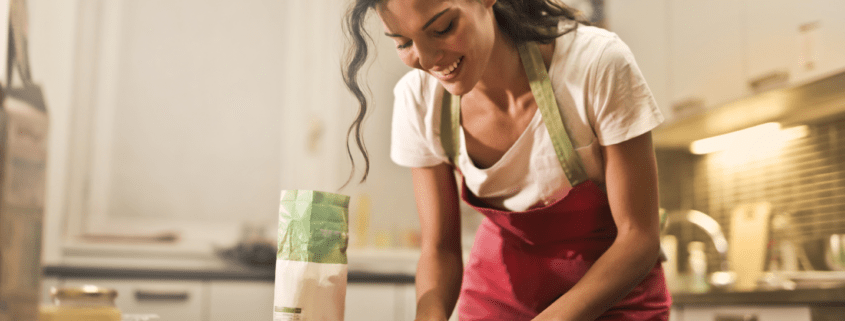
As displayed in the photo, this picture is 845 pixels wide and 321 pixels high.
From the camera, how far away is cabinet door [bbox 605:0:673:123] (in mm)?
2574

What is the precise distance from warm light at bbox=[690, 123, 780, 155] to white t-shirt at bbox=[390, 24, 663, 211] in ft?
5.98

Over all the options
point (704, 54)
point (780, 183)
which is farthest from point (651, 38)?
point (780, 183)

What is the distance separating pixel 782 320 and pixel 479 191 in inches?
47.3

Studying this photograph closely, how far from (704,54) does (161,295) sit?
218cm

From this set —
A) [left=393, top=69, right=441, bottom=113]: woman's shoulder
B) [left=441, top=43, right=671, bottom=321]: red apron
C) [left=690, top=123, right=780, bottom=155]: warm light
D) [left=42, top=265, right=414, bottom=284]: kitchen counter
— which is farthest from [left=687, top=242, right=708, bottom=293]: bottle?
[left=393, top=69, right=441, bottom=113]: woman's shoulder

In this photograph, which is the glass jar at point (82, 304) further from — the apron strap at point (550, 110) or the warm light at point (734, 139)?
the warm light at point (734, 139)

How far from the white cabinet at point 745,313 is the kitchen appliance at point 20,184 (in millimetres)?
1810

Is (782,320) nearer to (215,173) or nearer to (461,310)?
(461,310)

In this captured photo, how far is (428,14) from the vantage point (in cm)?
75

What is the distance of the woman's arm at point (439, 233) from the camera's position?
98cm

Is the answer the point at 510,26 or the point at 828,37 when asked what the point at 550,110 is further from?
the point at 828,37

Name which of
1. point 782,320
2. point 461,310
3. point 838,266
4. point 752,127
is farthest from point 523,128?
point 752,127

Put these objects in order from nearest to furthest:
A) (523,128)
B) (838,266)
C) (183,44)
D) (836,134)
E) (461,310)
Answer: (523,128)
(461,310)
(838,266)
(836,134)
(183,44)

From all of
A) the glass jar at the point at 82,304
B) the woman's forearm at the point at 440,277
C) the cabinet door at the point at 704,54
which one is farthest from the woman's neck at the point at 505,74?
the cabinet door at the point at 704,54
